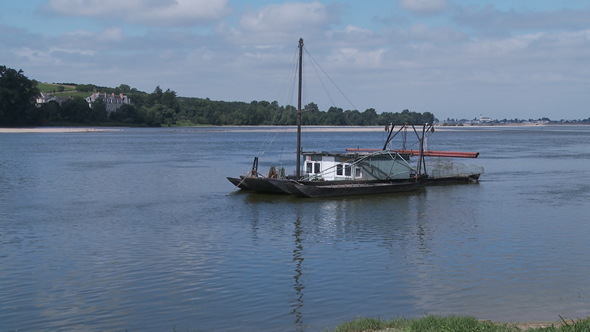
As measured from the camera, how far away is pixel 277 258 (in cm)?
2364

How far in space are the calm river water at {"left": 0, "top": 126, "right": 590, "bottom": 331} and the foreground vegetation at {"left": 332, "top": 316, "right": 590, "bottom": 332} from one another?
1875 mm

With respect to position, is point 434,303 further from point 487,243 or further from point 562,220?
point 562,220

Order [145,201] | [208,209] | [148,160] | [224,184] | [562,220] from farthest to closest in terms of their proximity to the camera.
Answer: [148,160], [224,184], [145,201], [208,209], [562,220]

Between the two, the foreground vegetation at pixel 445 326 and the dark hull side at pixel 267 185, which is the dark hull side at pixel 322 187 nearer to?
the dark hull side at pixel 267 185

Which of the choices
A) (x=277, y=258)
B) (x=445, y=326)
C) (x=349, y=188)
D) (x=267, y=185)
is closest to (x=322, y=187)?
(x=349, y=188)

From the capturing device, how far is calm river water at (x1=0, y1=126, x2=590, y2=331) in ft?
55.9

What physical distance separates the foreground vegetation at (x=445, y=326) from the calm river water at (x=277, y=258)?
1.87 m

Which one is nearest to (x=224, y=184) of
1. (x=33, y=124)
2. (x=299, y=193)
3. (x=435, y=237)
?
(x=299, y=193)

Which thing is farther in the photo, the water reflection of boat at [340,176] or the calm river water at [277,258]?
the water reflection of boat at [340,176]

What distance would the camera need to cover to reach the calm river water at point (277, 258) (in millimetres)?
17047

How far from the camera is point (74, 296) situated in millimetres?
18547

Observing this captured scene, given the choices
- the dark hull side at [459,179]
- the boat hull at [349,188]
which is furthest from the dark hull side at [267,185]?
the dark hull side at [459,179]

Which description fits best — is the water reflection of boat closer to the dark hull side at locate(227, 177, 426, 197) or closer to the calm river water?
the dark hull side at locate(227, 177, 426, 197)

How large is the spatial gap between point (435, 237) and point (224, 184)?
1017 inches
